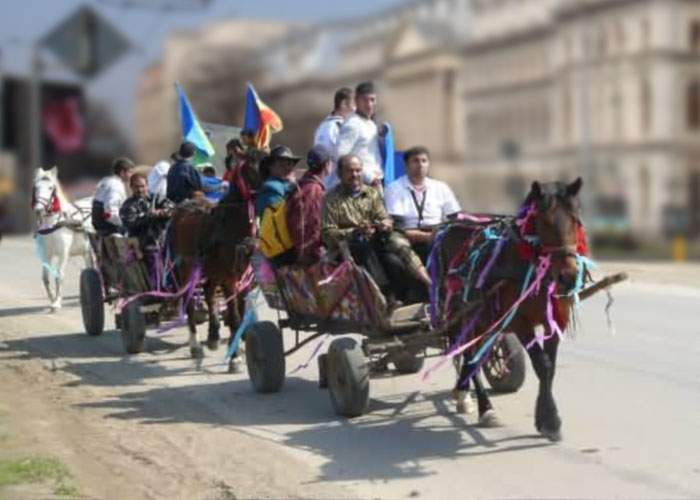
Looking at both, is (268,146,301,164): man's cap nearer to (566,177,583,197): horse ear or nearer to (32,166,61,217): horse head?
(566,177,583,197): horse ear

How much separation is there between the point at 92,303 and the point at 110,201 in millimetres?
1373

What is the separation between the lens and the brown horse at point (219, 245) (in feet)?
45.8

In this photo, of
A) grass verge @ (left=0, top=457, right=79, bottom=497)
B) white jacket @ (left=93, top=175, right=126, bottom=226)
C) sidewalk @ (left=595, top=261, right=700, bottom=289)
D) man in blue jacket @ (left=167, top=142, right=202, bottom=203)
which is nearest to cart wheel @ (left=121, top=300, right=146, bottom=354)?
man in blue jacket @ (left=167, top=142, right=202, bottom=203)

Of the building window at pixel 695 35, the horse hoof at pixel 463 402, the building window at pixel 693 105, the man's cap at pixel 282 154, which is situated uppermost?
the building window at pixel 695 35

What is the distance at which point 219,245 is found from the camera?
14.3 metres

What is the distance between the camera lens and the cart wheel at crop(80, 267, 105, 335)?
17016 millimetres

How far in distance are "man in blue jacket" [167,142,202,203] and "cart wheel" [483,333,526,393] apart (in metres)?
4.29

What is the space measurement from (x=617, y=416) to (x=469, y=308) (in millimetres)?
1665

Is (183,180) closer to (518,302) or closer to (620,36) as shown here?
(518,302)

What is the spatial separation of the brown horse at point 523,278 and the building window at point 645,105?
89.6 m

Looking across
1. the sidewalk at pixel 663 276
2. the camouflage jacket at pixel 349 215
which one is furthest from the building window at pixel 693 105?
the camouflage jacket at pixel 349 215

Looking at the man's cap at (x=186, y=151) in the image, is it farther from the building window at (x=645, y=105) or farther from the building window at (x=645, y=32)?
the building window at (x=645, y=32)

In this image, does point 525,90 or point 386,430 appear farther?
point 525,90

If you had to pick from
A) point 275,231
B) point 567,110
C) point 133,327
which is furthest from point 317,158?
point 567,110
